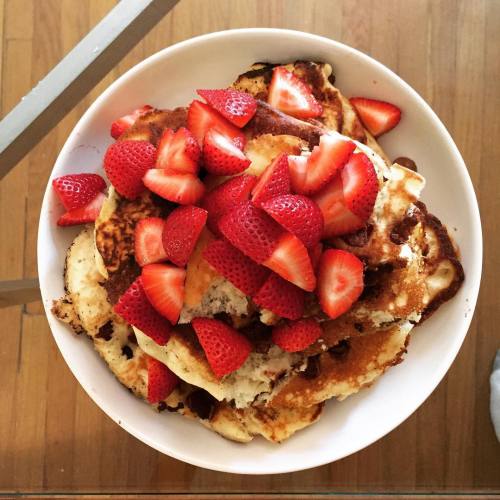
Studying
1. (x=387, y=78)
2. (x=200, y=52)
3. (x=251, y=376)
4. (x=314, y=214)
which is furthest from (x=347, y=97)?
(x=251, y=376)

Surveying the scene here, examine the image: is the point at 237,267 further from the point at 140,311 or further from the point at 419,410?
the point at 419,410

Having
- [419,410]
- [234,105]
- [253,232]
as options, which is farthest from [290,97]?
[419,410]

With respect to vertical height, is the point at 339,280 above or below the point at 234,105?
below

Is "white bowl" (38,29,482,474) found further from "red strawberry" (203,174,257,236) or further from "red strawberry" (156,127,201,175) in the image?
"red strawberry" (203,174,257,236)

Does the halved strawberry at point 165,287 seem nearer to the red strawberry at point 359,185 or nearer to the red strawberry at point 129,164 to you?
the red strawberry at point 129,164

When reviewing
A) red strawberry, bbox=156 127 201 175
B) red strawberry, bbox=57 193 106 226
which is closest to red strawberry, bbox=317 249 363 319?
red strawberry, bbox=156 127 201 175

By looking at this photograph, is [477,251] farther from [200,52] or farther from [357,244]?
[200,52]

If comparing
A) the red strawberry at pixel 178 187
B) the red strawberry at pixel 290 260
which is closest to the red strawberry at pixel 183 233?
the red strawberry at pixel 178 187
